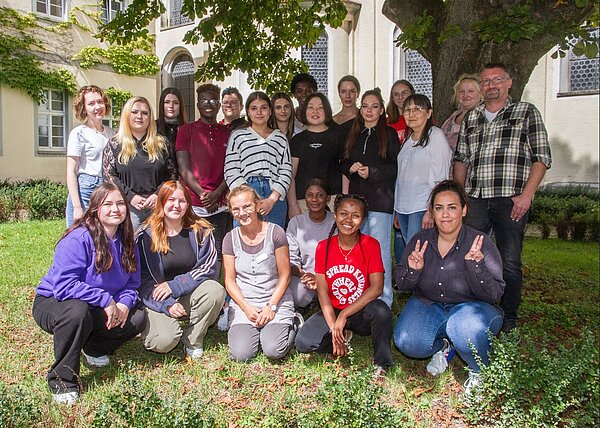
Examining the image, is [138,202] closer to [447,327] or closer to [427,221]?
[427,221]

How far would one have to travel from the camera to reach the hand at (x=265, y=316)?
4.82m

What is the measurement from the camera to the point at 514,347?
12.7 feet

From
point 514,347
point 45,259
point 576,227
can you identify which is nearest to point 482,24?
point 514,347

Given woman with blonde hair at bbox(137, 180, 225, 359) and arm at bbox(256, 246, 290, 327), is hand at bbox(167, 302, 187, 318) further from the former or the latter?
arm at bbox(256, 246, 290, 327)

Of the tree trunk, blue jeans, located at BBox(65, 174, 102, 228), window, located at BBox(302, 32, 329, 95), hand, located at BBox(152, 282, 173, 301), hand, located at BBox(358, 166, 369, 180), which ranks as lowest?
hand, located at BBox(152, 282, 173, 301)

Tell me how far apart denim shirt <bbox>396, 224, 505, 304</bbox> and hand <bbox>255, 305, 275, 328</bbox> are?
108 cm

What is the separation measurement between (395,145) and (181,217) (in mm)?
2054

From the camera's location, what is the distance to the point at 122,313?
4410 millimetres

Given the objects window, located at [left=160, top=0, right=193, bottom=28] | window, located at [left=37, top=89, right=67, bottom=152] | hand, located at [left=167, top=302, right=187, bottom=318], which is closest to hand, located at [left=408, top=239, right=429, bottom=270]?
hand, located at [left=167, top=302, right=187, bottom=318]

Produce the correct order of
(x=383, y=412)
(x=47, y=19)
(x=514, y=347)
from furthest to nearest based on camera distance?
(x=47, y=19) → (x=514, y=347) → (x=383, y=412)

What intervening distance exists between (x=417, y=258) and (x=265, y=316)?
4.34ft

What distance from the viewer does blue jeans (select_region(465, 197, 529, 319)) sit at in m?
4.96

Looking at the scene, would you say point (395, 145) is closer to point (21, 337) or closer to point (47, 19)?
point (21, 337)

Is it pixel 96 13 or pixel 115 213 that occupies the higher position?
pixel 96 13
